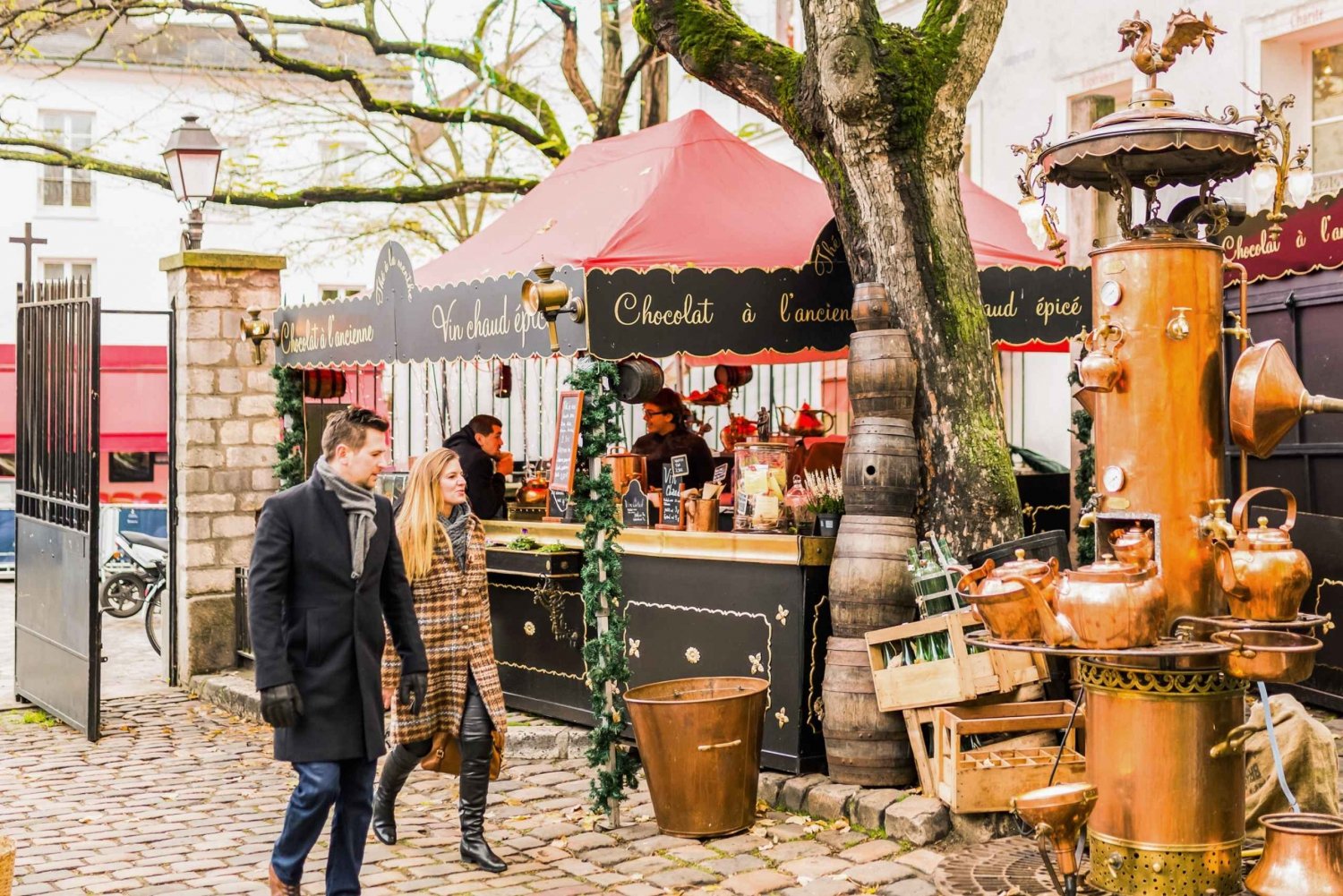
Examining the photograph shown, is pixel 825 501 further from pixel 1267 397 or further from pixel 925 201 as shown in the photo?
pixel 1267 397

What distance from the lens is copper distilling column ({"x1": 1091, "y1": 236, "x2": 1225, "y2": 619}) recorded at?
512cm

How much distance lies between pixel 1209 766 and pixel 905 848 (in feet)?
6.17

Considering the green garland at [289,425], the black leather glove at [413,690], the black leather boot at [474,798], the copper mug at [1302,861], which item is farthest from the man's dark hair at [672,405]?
the copper mug at [1302,861]

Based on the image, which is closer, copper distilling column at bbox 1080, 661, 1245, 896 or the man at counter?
copper distilling column at bbox 1080, 661, 1245, 896

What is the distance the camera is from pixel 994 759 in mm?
6637

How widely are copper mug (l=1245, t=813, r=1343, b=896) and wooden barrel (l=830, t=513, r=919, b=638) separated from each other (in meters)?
2.66

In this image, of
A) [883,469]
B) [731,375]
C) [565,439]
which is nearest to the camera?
[883,469]

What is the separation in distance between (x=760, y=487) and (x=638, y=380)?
112cm

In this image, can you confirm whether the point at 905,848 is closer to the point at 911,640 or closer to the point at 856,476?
the point at 911,640

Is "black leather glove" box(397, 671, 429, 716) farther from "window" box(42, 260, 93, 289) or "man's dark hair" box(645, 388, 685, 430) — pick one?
"window" box(42, 260, 93, 289)

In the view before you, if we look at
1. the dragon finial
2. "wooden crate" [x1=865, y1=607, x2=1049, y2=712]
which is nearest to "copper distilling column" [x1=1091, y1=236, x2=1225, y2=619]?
the dragon finial

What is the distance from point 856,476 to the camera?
747 cm

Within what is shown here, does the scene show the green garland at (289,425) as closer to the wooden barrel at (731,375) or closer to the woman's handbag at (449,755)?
the wooden barrel at (731,375)

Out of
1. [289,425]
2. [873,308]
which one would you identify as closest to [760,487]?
[873,308]
